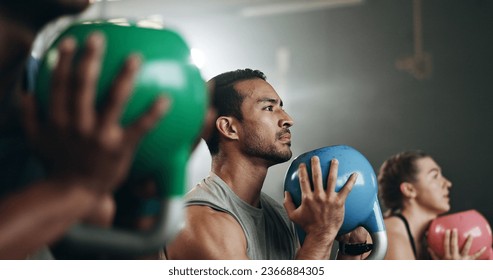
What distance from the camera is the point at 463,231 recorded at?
1.77m

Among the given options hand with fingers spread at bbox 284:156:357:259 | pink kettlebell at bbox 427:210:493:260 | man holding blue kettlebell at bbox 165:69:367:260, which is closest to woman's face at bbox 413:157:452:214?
pink kettlebell at bbox 427:210:493:260

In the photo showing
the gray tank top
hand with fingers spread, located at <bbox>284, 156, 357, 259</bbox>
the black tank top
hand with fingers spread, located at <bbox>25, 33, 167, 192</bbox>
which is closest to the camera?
hand with fingers spread, located at <bbox>25, 33, 167, 192</bbox>

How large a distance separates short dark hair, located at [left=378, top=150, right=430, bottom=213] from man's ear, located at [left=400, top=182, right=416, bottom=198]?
2 cm

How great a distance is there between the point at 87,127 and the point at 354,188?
791mm

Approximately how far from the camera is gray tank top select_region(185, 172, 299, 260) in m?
1.23

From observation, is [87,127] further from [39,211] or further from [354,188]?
[354,188]

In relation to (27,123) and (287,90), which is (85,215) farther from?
(287,90)

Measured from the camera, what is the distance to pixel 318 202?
106 cm

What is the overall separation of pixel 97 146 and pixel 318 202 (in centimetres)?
72

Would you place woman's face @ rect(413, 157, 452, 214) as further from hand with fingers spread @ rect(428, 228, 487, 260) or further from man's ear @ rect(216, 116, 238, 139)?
man's ear @ rect(216, 116, 238, 139)

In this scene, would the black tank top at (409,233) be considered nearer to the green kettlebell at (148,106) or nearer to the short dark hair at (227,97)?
the short dark hair at (227,97)

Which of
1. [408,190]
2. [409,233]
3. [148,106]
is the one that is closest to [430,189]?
[408,190]

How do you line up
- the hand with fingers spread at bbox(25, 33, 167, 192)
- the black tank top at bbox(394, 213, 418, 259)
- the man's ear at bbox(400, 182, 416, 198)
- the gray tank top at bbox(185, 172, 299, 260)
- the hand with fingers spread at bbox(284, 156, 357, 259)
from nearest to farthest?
1. the hand with fingers spread at bbox(25, 33, 167, 192)
2. the hand with fingers spread at bbox(284, 156, 357, 259)
3. the gray tank top at bbox(185, 172, 299, 260)
4. the black tank top at bbox(394, 213, 418, 259)
5. the man's ear at bbox(400, 182, 416, 198)

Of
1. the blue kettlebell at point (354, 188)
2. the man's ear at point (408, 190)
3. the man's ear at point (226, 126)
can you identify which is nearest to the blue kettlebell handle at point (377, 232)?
the blue kettlebell at point (354, 188)
